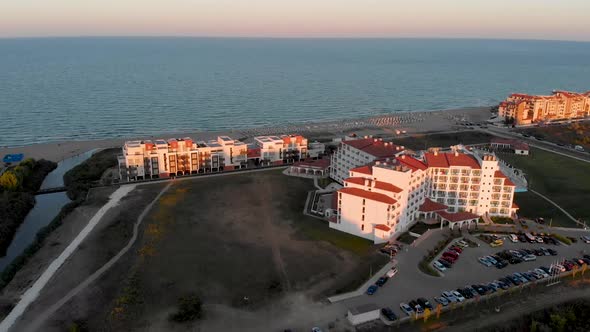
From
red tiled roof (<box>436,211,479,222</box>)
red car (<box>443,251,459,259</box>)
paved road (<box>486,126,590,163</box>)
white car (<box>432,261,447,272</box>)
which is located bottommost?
white car (<box>432,261,447,272</box>)

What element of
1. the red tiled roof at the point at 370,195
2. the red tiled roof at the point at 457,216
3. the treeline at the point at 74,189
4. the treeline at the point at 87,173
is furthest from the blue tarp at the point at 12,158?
the red tiled roof at the point at 457,216

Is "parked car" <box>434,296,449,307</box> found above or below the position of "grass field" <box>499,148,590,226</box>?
below

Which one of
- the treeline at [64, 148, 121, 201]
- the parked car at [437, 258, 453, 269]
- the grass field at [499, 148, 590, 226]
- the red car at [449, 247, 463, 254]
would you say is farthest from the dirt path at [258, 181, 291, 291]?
the grass field at [499, 148, 590, 226]

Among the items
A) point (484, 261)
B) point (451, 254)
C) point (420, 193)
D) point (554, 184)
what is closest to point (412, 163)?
point (420, 193)

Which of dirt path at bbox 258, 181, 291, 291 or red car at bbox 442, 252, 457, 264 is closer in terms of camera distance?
dirt path at bbox 258, 181, 291, 291

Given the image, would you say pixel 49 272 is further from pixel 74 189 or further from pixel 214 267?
pixel 74 189

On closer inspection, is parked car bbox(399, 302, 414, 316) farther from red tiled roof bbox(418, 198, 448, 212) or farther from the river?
the river
